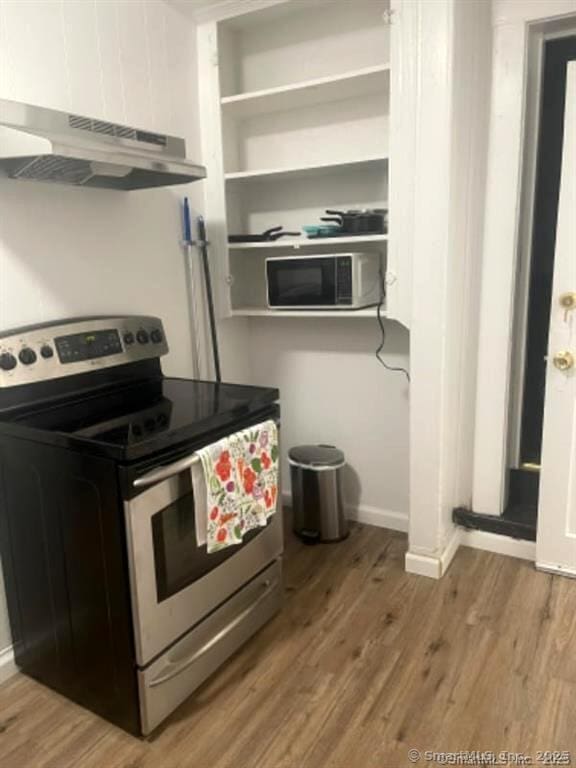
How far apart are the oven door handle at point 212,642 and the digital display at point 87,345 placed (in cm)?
100

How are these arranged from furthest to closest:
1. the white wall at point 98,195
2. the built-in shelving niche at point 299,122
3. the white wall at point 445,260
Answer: the built-in shelving niche at point 299,122 → the white wall at point 445,260 → the white wall at point 98,195

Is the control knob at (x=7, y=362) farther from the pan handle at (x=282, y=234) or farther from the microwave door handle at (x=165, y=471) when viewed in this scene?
the pan handle at (x=282, y=234)

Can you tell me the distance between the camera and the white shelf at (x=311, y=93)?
7.29 ft

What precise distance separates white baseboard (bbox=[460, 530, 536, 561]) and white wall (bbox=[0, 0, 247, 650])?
1520 millimetres

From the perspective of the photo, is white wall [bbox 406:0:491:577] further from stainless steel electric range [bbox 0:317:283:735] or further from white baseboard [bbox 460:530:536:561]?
stainless steel electric range [bbox 0:317:283:735]

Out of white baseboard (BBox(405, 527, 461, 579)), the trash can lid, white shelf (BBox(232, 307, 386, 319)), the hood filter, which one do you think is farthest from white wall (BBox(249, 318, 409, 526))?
the hood filter

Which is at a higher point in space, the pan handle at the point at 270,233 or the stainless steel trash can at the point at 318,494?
the pan handle at the point at 270,233

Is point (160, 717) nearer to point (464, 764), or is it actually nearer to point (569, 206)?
point (464, 764)

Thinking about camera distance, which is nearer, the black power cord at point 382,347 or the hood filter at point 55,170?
the hood filter at point 55,170

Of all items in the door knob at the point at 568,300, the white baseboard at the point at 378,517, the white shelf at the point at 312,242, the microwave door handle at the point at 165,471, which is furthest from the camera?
the white baseboard at the point at 378,517

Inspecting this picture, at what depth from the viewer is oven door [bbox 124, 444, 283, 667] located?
4.87 ft

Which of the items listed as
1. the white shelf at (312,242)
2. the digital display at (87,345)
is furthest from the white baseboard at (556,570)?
the digital display at (87,345)

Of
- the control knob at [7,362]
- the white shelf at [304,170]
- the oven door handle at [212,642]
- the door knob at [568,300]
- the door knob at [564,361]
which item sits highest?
the white shelf at [304,170]

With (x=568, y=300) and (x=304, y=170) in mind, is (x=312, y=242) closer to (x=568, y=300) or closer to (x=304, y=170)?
(x=304, y=170)
